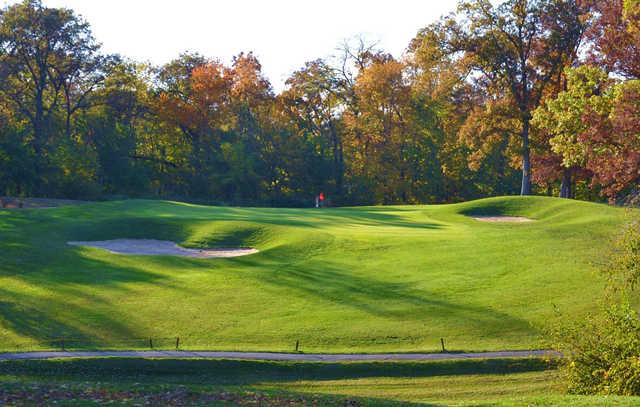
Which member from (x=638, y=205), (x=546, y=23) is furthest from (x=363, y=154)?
(x=638, y=205)

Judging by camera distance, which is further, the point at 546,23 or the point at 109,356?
the point at 546,23

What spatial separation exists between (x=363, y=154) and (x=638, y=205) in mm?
59137

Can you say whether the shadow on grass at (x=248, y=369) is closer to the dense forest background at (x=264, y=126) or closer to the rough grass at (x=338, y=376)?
the rough grass at (x=338, y=376)

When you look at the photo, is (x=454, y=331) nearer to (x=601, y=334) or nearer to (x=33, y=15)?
(x=601, y=334)

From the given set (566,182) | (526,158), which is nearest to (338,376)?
(526,158)

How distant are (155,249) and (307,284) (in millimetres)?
10005

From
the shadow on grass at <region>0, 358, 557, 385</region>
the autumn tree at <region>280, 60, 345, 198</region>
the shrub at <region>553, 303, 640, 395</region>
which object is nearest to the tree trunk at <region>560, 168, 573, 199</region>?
the autumn tree at <region>280, 60, 345, 198</region>

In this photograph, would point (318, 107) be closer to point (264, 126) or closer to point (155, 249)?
point (264, 126)

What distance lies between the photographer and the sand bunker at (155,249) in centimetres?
3075

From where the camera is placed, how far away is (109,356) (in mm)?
18484

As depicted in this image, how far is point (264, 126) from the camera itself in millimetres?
77312

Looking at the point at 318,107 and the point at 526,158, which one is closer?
the point at 526,158

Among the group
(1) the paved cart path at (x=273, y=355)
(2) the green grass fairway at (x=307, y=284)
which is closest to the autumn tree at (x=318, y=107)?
(2) the green grass fairway at (x=307, y=284)

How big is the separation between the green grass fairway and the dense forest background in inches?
877
